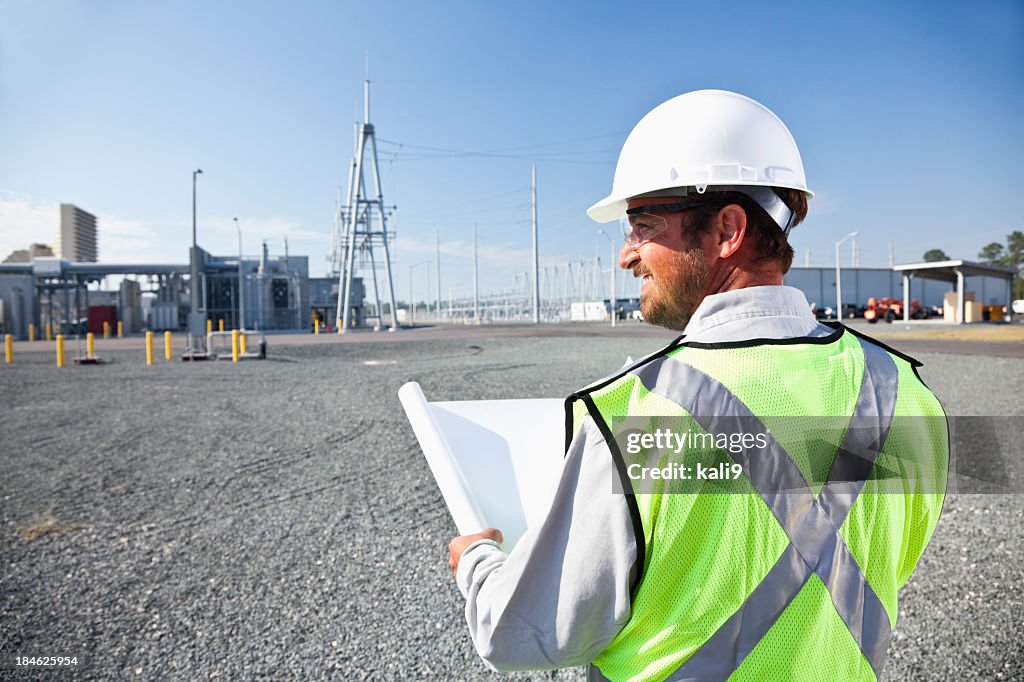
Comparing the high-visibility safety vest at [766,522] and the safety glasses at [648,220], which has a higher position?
the safety glasses at [648,220]

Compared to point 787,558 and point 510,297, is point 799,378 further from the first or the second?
point 510,297

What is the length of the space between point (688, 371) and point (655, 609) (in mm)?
380

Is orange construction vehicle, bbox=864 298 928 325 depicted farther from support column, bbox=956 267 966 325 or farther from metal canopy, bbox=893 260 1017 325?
support column, bbox=956 267 966 325

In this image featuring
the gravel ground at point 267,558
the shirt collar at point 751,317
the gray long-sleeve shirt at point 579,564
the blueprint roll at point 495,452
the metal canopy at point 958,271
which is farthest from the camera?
the metal canopy at point 958,271

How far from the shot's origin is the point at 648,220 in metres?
1.40

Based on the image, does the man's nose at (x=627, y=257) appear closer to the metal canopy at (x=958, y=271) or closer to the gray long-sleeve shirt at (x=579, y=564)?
the gray long-sleeve shirt at (x=579, y=564)

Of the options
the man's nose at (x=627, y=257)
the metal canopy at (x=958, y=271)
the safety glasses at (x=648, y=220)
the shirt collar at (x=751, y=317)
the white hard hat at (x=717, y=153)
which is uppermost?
the metal canopy at (x=958, y=271)

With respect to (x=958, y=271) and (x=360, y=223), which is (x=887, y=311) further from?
(x=360, y=223)

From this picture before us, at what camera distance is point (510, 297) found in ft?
270

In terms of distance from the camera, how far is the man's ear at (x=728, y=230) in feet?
4.25

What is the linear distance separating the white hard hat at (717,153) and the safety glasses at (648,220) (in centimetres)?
4

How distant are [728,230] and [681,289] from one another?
0.14 metres

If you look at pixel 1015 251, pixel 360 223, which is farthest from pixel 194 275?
pixel 1015 251

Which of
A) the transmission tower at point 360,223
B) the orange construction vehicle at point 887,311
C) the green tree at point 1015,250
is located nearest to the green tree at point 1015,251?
the green tree at point 1015,250
